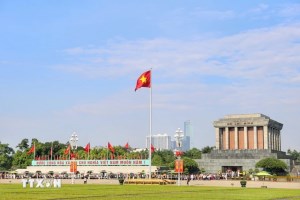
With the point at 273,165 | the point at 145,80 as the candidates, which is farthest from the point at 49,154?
the point at 145,80

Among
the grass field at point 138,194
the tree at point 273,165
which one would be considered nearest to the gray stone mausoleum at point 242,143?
the tree at point 273,165

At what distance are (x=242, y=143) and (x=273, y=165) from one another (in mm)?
22230

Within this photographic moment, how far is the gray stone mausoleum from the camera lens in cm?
9450

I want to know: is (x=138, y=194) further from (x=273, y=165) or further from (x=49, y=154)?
(x=49, y=154)

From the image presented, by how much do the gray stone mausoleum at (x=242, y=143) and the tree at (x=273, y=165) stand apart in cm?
557

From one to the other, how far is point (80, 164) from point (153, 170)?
20.7m

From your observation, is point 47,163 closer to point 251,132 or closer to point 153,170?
point 153,170

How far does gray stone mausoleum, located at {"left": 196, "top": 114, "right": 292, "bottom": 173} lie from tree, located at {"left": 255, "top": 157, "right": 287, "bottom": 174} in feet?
18.3

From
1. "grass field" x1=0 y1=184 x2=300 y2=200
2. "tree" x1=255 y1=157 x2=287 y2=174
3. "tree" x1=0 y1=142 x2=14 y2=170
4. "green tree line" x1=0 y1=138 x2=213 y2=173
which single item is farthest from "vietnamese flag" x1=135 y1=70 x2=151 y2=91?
"tree" x1=0 y1=142 x2=14 y2=170

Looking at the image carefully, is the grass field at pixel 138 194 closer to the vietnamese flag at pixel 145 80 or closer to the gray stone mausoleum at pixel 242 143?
the vietnamese flag at pixel 145 80

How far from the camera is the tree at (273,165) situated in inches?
3324

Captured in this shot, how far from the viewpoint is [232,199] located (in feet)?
97.9

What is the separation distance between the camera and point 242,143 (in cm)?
10638

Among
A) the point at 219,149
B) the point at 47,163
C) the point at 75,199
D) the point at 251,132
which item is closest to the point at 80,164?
the point at 47,163
